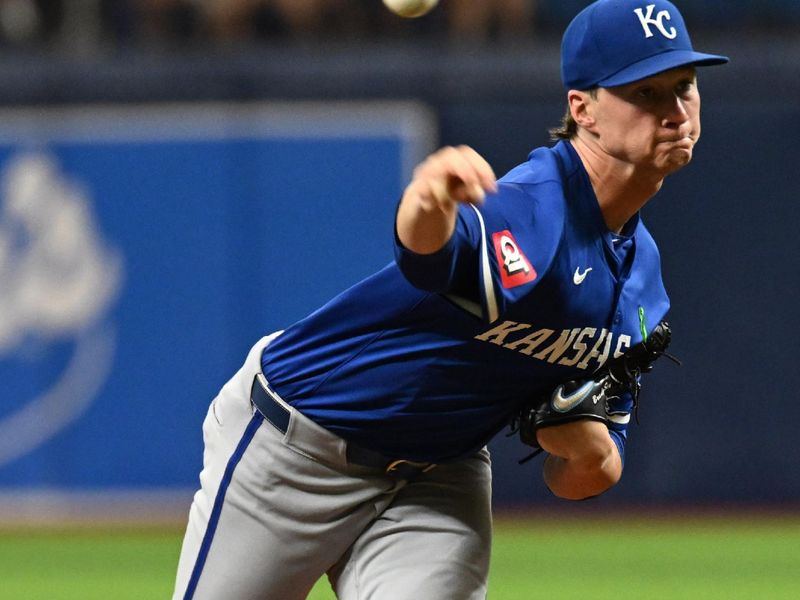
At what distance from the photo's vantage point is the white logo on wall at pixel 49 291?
9.77 m

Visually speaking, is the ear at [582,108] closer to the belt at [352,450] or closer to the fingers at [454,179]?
the fingers at [454,179]

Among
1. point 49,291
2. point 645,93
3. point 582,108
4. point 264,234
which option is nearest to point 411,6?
point 582,108

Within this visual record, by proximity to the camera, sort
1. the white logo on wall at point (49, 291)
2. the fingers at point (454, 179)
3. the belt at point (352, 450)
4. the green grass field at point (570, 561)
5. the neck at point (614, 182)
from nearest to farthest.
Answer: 1. the fingers at point (454, 179)
2. the neck at point (614, 182)
3. the belt at point (352, 450)
4. the green grass field at point (570, 561)
5. the white logo on wall at point (49, 291)

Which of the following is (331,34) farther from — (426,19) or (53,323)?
(53,323)

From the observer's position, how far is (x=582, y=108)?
3455mm

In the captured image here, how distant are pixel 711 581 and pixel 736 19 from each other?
4.51 metres

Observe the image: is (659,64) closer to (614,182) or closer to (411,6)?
(614,182)

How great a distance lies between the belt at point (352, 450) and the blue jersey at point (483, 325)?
0.07 ft

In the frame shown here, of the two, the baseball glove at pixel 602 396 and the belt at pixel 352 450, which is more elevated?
the baseball glove at pixel 602 396

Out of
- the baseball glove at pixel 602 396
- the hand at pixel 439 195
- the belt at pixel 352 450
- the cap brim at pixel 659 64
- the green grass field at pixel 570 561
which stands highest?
the cap brim at pixel 659 64

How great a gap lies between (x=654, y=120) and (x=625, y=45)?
0.60ft

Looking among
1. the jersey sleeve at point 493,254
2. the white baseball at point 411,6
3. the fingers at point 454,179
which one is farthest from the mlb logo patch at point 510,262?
the white baseball at point 411,6

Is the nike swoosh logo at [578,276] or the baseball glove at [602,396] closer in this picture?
the nike swoosh logo at [578,276]

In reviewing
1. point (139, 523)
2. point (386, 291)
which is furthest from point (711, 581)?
point (386, 291)
